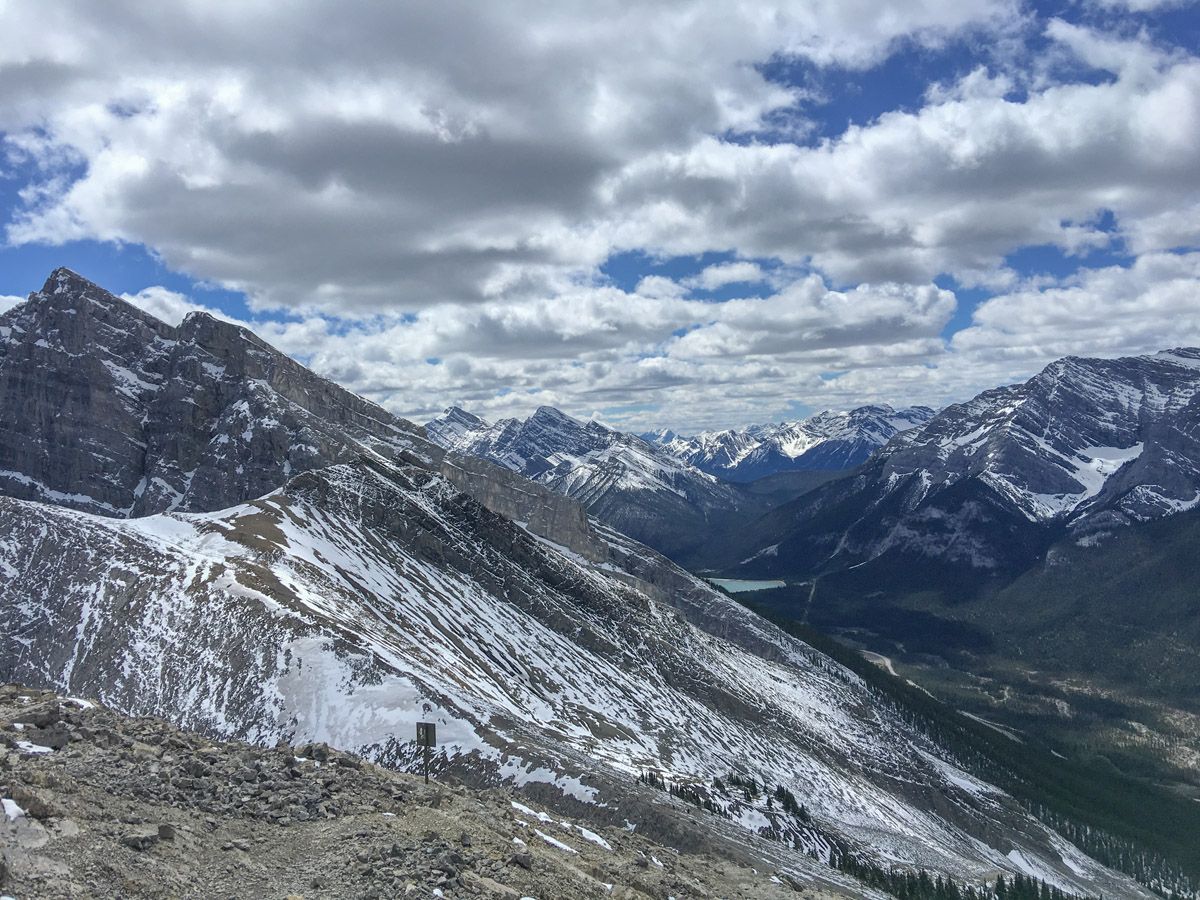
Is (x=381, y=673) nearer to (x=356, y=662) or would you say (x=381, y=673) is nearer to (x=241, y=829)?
(x=356, y=662)

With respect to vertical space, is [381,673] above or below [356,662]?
below

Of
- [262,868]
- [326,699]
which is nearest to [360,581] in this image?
[326,699]

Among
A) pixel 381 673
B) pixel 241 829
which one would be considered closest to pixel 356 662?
pixel 381 673

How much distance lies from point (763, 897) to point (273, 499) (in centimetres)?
15198

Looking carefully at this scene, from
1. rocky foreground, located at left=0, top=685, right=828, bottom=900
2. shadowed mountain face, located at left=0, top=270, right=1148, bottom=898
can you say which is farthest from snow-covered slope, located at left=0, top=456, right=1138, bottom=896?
rocky foreground, located at left=0, top=685, right=828, bottom=900

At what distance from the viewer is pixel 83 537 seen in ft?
453

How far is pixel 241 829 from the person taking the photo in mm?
36219

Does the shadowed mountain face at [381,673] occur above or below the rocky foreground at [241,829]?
below

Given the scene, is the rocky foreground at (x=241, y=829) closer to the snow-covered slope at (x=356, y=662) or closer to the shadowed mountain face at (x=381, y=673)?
the shadowed mountain face at (x=381, y=673)

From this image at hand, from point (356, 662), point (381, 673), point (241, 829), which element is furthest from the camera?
point (356, 662)

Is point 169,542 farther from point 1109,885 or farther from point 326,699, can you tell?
point 1109,885

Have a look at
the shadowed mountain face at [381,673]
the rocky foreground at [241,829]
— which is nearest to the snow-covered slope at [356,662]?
the shadowed mountain face at [381,673]

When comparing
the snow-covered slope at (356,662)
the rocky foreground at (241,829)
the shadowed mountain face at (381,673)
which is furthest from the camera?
the snow-covered slope at (356,662)

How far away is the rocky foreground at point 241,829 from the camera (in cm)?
2966
